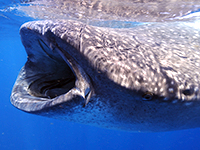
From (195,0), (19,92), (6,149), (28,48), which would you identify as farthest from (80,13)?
(6,149)

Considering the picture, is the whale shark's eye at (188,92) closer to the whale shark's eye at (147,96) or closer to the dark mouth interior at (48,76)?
the whale shark's eye at (147,96)

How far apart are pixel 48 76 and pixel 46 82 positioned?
107 mm

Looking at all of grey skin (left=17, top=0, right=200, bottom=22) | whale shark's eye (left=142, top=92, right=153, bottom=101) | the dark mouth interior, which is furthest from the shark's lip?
grey skin (left=17, top=0, right=200, bottom=22)

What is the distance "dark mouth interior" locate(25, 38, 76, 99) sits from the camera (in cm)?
213

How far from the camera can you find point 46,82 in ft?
7.50

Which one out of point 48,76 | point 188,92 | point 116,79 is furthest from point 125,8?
point 116,79

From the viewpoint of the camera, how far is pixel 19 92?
1860 millimetres

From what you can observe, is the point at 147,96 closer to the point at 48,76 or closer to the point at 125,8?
the point at 48,76

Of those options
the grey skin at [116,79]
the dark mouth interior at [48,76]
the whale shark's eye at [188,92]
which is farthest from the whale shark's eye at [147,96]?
the dark mouth interior at [48,76]

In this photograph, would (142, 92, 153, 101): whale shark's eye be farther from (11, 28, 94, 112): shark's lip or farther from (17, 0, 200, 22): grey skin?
(17, 0, 200, 22): grey skin

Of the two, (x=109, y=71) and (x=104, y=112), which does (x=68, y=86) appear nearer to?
(x=104, y=112)

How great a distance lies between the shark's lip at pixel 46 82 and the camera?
4.38ft

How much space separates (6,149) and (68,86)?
165 ft

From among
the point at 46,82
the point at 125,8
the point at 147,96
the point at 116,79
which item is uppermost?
the point at 125,8
